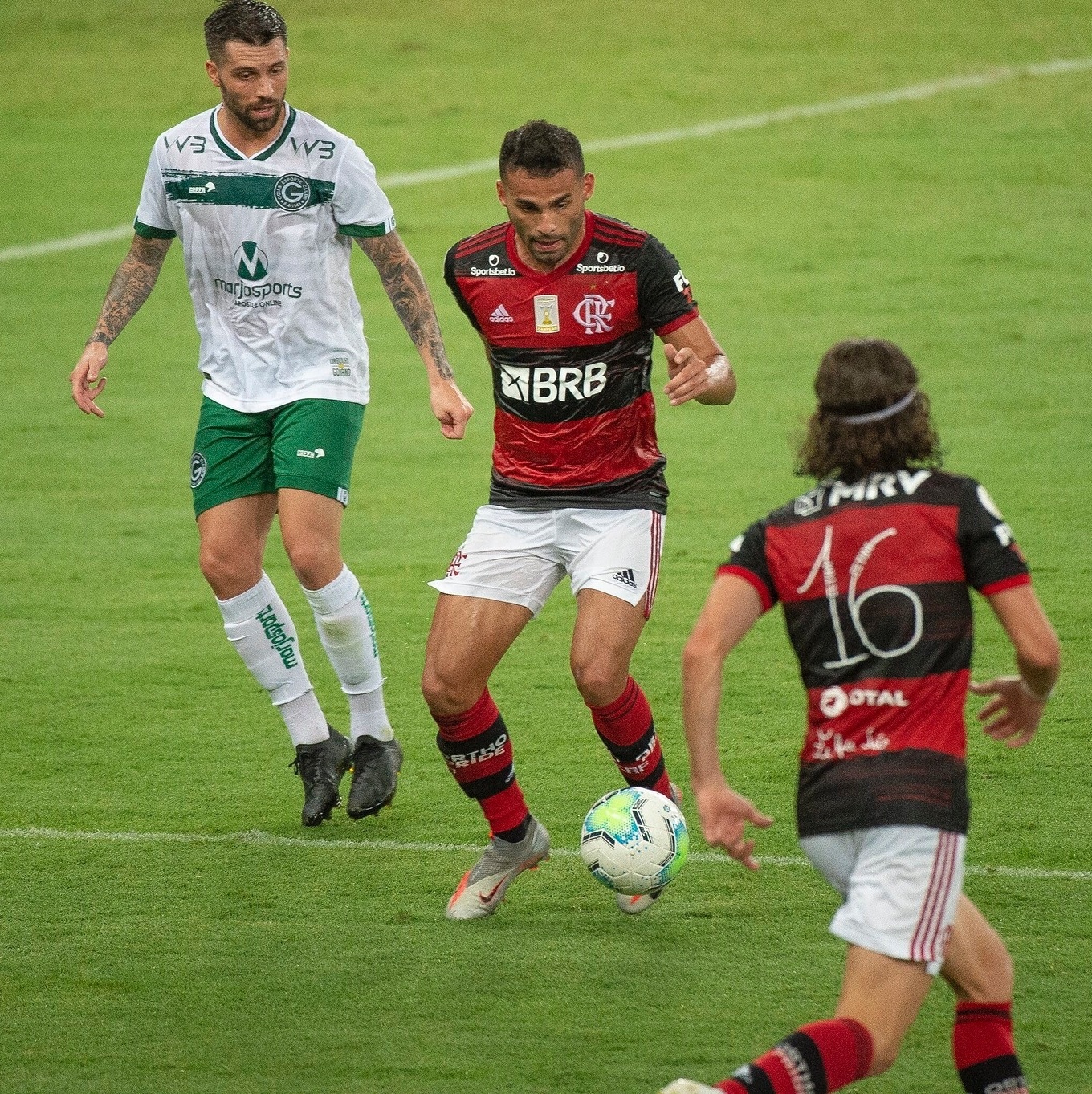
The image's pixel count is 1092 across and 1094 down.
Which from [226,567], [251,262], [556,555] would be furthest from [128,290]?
[556,555]

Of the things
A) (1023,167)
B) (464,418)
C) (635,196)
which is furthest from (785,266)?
(464,418)

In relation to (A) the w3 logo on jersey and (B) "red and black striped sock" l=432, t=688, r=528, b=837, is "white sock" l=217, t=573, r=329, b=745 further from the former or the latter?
(A) the w3 logo on jersey

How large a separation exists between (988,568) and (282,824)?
10.9ft

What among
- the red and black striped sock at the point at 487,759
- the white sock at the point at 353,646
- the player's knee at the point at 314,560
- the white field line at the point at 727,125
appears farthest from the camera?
the white field line at the point at 727,125

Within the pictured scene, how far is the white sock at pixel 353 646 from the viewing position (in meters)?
6.49

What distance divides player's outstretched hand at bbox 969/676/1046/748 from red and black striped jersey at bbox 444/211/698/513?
1.91 m

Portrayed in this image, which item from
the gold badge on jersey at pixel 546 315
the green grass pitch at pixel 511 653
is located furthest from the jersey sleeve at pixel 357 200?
the green grass pitch at pixel 511 653

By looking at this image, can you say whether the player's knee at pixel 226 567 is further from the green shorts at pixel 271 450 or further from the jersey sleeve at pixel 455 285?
the jersey sleeve at pixel 455 285

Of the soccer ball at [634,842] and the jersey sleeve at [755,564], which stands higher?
the jersey sleeve at [755,564]

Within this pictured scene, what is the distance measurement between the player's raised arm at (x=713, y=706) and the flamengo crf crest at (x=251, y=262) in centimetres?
307

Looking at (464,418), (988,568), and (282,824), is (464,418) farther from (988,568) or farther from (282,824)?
(988,568)

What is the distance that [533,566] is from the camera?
5.87 m

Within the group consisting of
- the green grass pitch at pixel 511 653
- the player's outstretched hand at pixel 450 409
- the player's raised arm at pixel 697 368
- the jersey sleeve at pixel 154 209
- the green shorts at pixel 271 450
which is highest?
the jersey sleeve at pixel 154 209

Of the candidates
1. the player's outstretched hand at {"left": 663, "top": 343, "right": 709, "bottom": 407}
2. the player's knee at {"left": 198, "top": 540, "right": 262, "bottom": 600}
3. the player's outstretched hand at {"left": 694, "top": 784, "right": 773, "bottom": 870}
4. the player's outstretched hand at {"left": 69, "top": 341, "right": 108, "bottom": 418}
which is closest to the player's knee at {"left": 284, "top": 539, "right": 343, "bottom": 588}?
the player's knee at {"left": 198, "top": 540, "right": 262, "bottom": 600}
